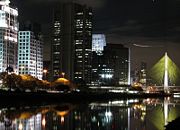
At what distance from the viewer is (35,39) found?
190m

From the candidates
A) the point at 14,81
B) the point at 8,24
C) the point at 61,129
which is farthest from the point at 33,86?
the point at 61,129

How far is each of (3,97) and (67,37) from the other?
134776 millimetres

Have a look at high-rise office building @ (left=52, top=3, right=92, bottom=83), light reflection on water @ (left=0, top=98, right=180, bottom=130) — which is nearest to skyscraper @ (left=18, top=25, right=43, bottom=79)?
high-rise office building @ (left=52, top=3, right=92, bottom=83)

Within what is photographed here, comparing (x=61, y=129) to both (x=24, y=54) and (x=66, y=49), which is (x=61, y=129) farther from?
(x=66, y=49)

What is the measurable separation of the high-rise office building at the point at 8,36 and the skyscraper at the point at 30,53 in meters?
11.3

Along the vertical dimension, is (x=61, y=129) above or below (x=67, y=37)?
below

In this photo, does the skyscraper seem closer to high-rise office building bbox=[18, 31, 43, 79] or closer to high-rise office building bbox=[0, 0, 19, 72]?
high-rise office building bbox=[18, 31, 43, 79]

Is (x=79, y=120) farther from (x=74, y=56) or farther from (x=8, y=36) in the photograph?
(x=74, y=56)

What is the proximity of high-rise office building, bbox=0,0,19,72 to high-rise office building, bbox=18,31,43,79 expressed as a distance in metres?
11.2

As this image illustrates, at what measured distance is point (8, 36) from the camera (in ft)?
537

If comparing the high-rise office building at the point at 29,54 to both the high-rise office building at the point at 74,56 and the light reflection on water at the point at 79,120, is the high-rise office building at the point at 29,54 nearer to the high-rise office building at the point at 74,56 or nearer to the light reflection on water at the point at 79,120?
the high-rise office building at the point at 74,56

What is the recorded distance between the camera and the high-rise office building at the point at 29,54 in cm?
17807

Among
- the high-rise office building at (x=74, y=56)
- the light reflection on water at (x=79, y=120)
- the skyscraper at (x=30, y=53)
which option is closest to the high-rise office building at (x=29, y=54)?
the skyscraper at (x=30, y=53)

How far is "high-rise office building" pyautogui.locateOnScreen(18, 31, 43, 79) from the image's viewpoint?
17807 cm
